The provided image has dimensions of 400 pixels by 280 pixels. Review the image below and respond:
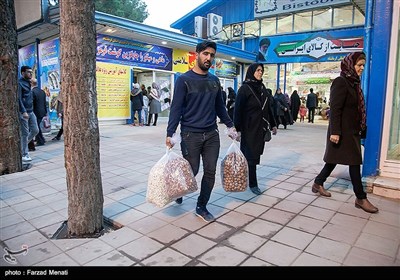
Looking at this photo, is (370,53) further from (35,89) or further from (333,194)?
(35,89)

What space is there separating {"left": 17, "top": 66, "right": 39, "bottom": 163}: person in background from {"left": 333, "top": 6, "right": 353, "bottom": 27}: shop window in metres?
15.4

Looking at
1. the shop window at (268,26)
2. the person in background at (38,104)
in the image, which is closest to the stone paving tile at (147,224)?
the person in background at (38,104)

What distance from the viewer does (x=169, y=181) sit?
2932mm

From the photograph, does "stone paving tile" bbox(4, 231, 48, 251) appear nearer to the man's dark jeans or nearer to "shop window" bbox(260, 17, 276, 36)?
the man's dark jeans

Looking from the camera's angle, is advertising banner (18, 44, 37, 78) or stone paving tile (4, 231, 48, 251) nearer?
stone paving tile (4, 231, 48, 251)

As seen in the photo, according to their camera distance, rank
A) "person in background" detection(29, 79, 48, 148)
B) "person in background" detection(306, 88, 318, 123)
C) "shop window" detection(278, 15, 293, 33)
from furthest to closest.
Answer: "shop window" detection(278, 15, 293, 33) → "person in background" detection(306, 88, 318, 123) → "person in background" detection(29, 79, 48, 148)

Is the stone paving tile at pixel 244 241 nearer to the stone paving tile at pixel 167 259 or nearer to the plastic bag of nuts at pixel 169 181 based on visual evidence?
the stone paving tile at pixel 167 259

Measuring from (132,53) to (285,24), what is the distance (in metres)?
9.94

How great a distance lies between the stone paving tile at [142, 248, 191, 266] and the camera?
7.70 ft

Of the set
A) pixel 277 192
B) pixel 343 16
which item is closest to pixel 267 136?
pixel 277 192

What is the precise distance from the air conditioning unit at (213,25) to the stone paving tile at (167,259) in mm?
16380

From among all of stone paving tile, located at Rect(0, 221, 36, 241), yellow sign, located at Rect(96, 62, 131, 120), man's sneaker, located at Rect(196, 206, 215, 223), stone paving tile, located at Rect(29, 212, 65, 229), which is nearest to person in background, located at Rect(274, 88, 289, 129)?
yellow sign, located at Rect(96, 62, 131, 120)

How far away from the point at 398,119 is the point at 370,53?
3.30 feet

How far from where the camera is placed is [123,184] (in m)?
4.45
